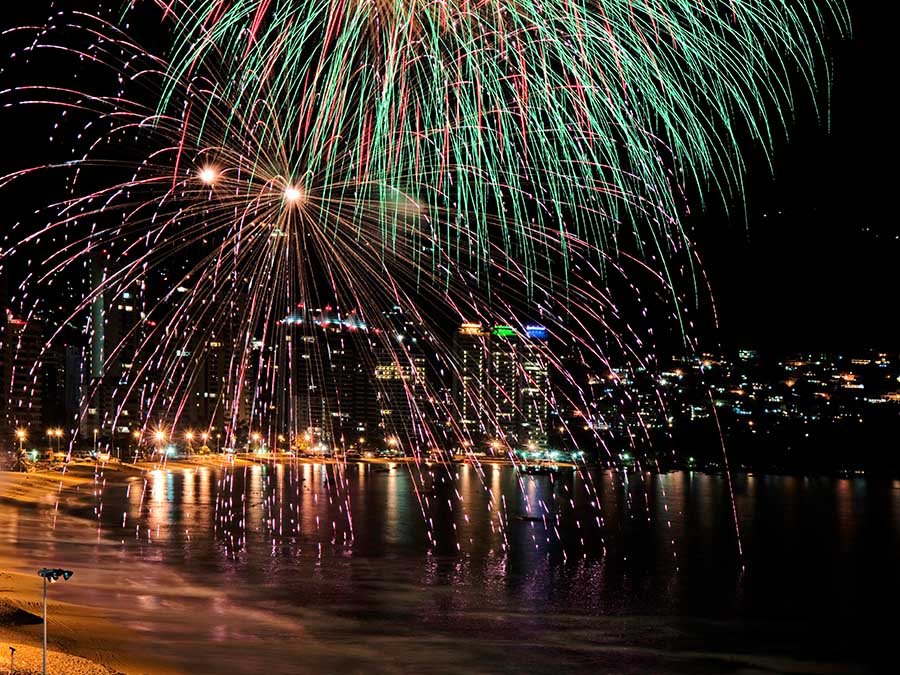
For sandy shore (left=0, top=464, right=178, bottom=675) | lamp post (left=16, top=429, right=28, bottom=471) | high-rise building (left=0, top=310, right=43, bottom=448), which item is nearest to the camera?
sandy shore (left=0, top=464, right=178, bottom=675)

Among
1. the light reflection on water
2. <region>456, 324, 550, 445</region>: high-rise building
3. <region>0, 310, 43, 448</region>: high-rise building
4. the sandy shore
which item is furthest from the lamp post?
the sandy shore

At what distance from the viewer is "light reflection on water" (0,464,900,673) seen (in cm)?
2095

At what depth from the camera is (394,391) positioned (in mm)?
126750

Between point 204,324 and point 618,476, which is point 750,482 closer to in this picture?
point 618,476

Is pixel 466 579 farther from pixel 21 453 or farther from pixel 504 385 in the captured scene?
pixel 504 385

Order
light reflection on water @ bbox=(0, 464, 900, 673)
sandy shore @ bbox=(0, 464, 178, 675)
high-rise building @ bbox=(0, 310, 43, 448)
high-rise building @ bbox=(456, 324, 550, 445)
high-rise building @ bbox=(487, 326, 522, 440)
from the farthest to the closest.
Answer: high-rise building @ bbox=(487, 326, 522, 440) < high-rise building @ bbox=(456, 324, 550, 445) < high-rise building @ bbox=(0, 310, 43, 448) < light reflection on water @ bbox=(0, 464, 900, 673) < sandy shore @ bbox=(0, 464, 178, 675)

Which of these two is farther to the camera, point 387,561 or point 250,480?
point 250,480

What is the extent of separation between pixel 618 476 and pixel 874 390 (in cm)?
5462

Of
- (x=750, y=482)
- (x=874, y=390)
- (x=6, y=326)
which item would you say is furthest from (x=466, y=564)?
(x=874, y=390)

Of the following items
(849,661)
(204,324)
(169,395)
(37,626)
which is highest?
(204,324)

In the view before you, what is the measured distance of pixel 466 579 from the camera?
1188 inches

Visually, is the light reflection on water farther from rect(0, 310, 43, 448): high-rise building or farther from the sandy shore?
rect(0, 310, 43, 448): high-rise building

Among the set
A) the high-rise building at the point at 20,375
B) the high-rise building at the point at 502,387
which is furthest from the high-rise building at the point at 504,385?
the high-rise building at the point at 20,375

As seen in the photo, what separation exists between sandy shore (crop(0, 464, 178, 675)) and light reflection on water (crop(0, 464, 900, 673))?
80 centimetres
